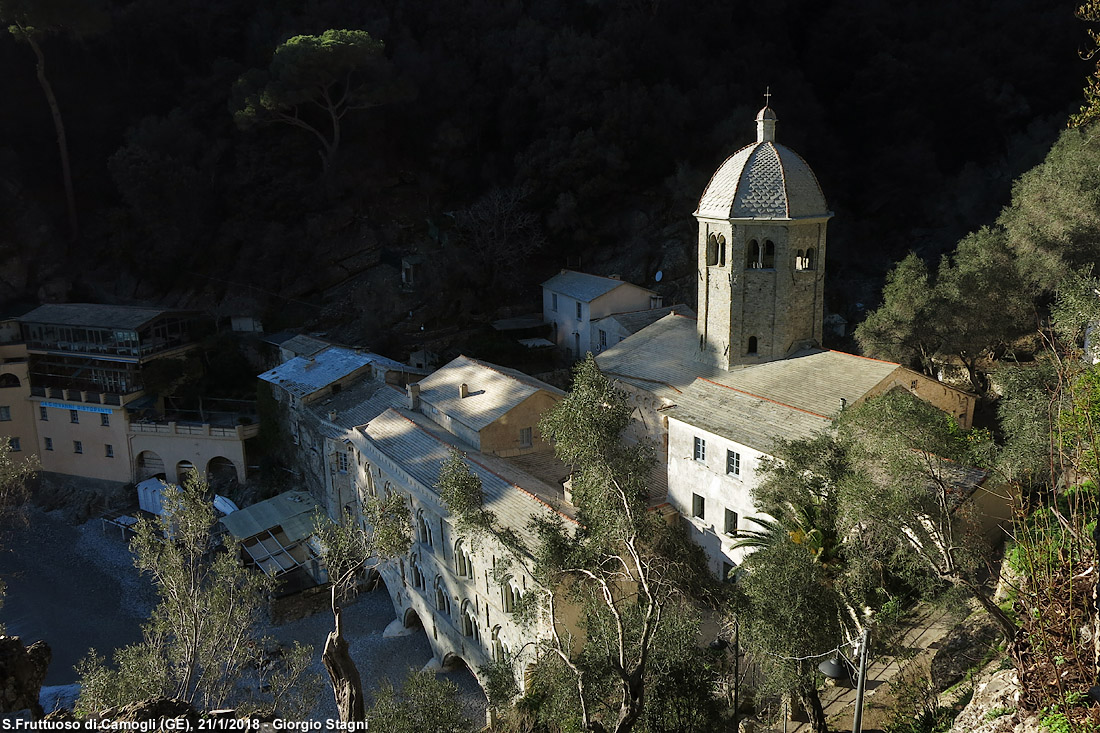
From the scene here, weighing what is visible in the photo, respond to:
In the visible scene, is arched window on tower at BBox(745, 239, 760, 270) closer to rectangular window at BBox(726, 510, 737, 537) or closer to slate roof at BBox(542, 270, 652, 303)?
rectangular window at BBox(726, 510, 737, 537)

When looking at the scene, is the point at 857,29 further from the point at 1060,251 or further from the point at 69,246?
the point at 69,246

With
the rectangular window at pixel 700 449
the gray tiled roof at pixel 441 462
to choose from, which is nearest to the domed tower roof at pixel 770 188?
the rectangular window at pixel 700 449

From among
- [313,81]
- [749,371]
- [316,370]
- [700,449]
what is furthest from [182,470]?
[749,371]

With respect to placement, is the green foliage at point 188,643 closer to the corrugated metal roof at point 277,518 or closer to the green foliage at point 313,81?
the corrugated metal roof at point 277,518

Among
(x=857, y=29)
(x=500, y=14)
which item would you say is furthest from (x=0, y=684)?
(x=857, y=29)

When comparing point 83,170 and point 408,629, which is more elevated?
point 83,170

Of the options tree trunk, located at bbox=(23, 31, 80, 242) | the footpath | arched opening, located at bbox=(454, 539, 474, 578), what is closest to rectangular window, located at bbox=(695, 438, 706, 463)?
the footpath
